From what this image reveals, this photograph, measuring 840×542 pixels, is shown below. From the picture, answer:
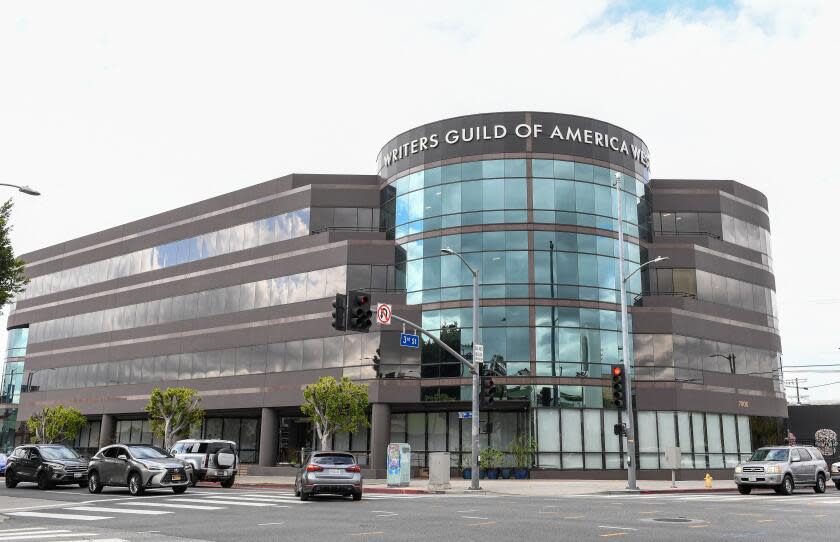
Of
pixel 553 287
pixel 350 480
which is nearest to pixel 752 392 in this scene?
pixel 553 287

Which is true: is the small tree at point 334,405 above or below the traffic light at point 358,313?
below

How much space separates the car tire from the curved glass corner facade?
1439 centimetres

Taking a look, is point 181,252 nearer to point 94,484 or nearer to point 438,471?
point 94,484

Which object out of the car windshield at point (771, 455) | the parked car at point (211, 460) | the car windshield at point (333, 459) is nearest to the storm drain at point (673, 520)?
Result: the car windshield at point (333, 459)

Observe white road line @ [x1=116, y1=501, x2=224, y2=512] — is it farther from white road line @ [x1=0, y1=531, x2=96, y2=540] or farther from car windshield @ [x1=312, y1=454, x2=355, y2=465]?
white road line @ [x1=0, y1=531, x2=96, y2=540]

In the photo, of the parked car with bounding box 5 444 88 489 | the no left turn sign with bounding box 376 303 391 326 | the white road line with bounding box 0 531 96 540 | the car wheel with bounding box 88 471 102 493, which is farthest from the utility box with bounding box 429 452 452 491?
the white road line with bounding box 0 531 96 540

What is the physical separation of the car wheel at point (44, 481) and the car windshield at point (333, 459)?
1130cm

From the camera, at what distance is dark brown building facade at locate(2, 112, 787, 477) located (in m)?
42.1

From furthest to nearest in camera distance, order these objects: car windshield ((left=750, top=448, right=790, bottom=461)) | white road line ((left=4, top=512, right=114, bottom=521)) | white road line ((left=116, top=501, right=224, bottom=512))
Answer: car windshield ((left=750, top=448, right=790, bottom=461)), white road line ((left=116, top=501, right=224, bottom=512)), white road line ((left=4, top=512, right=114, bottom=521))

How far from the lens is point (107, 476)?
971 inches

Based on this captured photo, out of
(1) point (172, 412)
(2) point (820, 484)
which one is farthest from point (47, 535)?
(1) point (172, 412)

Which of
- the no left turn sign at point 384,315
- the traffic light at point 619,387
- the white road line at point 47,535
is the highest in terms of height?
the no left turn sign at point 384,315

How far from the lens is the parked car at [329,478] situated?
2200 centimetres

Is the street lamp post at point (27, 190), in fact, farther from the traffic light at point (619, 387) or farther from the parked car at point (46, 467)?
the traffic light at point (619, 387)
